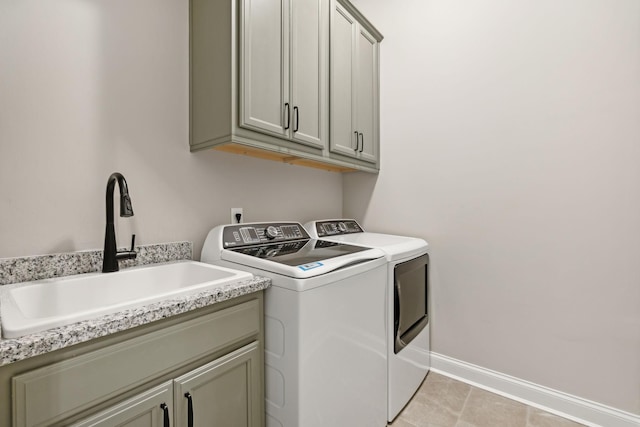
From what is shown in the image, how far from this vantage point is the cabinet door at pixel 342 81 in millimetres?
1877

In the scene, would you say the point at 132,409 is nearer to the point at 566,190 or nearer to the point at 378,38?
the point at 566,190

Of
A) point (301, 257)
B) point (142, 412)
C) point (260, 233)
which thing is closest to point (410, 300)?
point (301, 257)

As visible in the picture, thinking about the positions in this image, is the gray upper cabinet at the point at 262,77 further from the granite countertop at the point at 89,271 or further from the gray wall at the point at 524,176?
the gray wall at the point at 524,176

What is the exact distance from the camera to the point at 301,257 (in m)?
1.33

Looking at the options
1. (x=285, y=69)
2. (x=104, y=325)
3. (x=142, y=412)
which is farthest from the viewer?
(x=285, y=69)

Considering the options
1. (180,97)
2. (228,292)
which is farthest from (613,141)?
(180,97)

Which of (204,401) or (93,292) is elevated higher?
(93,292)

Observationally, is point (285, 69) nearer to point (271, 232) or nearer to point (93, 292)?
point (271, 232)

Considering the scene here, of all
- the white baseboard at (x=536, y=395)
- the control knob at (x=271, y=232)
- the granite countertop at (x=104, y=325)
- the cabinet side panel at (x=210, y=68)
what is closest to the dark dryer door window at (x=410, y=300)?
the white baseboard at (x=536, y=395)

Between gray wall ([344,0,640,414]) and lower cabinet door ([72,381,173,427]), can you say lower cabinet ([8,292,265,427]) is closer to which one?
lower cabinet door ([72,381,173,427])

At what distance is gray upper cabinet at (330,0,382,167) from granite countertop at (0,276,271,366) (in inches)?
48.3

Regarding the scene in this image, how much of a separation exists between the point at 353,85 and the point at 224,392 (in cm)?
191

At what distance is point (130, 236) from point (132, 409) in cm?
79

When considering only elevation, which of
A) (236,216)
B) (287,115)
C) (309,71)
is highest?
(309,71)
